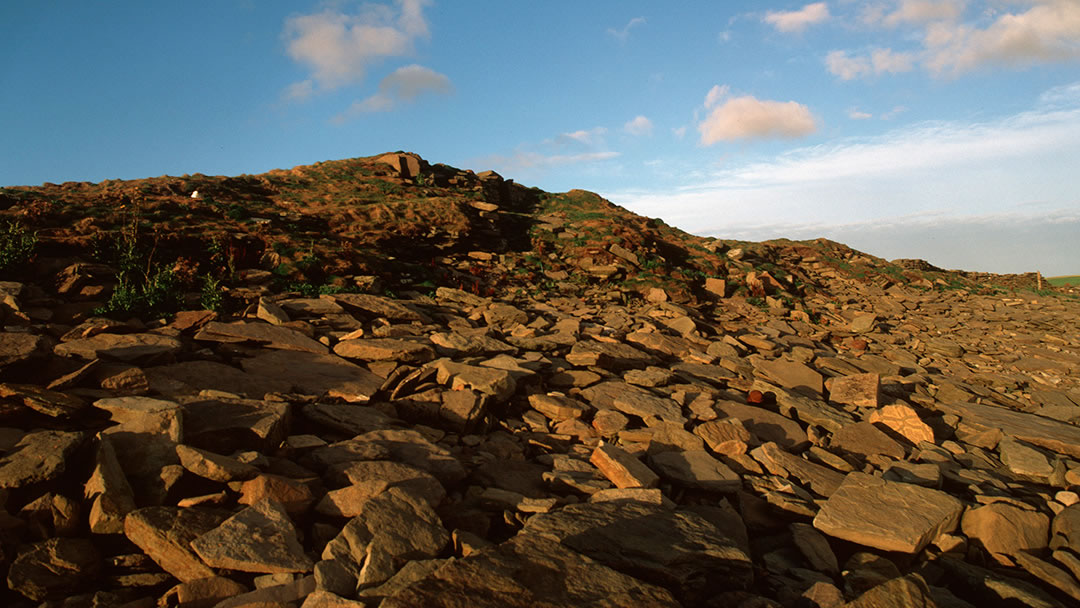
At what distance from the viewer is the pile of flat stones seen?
2.57 metres

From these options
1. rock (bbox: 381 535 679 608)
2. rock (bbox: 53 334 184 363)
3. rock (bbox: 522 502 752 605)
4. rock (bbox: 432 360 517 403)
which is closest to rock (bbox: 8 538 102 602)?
rock (bbox: 381 535 679 608)

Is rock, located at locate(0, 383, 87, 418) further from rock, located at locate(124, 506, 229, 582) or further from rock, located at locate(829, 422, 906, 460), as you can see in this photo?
rock, located at locate(829, 422, 906, 460)

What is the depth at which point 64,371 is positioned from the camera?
4.26 m

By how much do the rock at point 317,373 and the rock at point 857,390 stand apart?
21.1ft

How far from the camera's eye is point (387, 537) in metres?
2.78

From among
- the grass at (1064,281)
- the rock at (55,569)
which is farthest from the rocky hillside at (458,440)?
the grass at (1064,281)

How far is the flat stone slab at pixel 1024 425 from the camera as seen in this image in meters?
6.03

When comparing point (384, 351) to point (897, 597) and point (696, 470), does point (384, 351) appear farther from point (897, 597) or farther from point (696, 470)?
point (897, 597)

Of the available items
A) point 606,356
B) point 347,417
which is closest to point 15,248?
point 347,417

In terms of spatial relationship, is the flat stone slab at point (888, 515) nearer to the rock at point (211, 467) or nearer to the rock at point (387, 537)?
the rock at point (387, 537)

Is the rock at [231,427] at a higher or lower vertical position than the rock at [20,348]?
lower

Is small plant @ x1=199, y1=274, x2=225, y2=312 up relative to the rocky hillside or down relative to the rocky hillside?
up

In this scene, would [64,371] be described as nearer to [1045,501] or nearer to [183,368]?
[183,368]

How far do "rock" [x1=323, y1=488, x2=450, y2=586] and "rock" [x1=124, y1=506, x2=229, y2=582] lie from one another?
2.23 feet
